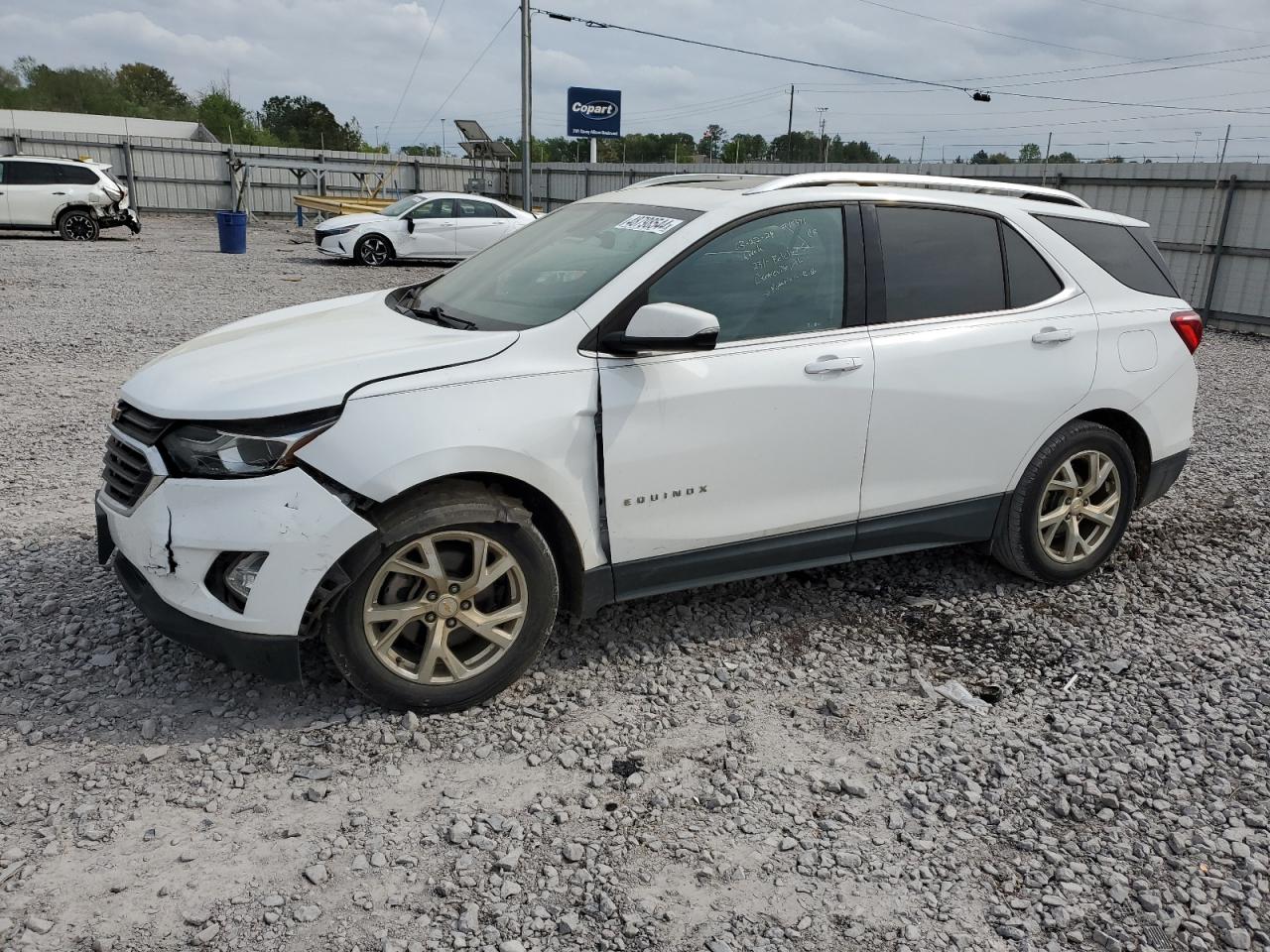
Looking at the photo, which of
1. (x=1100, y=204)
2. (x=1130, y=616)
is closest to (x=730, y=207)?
(x=1130, y=616)

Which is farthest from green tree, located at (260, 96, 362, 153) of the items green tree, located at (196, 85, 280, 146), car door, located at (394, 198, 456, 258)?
car door, located at (394, 198, 456, 258)

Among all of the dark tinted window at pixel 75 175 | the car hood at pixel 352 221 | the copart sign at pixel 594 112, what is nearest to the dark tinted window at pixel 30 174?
the dark tinted window at pixel 75 175

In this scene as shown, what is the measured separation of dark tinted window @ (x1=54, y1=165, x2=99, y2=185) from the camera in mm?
21125

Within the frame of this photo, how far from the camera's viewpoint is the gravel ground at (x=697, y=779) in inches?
103

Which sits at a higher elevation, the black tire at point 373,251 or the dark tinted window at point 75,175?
the dark tinted window at point 75,175

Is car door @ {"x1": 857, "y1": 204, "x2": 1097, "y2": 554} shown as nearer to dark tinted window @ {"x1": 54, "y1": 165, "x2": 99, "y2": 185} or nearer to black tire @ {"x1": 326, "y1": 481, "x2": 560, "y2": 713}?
black tire @ {"x1": 326, "y1": 481, "x2": 560, "y2": 713}

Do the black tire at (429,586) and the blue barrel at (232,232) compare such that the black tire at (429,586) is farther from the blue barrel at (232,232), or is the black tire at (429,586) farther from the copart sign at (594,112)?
the copart sign at (594,112)

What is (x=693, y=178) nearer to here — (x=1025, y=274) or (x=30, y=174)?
(x=1025, y=274)

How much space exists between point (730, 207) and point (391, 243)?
17.3m

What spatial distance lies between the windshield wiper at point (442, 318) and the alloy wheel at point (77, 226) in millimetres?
21134

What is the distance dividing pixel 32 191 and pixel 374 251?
769 centimetres

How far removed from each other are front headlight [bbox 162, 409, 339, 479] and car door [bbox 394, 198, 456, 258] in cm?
1757

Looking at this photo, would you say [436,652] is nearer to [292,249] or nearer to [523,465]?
[523,465]

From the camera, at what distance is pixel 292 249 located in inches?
913
